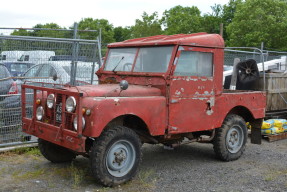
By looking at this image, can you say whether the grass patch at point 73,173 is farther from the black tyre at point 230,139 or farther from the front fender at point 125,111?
the black tyre at point 230,139

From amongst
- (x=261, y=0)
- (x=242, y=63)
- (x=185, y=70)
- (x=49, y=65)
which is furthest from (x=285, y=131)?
(x=261, y=0)

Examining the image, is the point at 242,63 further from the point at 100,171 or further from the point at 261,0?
the point at 261,0

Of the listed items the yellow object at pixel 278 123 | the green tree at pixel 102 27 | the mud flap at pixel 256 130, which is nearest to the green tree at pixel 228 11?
the green tree at pixel 102 27

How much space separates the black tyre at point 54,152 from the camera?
6.23 meters

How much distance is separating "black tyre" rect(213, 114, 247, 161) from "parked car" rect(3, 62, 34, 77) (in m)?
3.94

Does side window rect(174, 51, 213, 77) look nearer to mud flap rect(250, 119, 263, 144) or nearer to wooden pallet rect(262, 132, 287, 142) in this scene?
mud flap rect(250, 119, 263, 144)

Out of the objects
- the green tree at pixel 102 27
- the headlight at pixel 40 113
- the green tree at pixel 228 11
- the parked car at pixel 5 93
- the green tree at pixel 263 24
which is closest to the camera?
the headlight at pixel 40 113

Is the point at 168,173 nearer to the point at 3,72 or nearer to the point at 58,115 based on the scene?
the point at 58,115

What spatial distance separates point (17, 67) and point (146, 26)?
33.5m

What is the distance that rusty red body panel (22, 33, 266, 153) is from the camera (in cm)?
502

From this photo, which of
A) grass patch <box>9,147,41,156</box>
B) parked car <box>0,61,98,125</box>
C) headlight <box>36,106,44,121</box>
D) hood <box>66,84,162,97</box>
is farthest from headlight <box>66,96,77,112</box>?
grass patch <box>9,147,41,156</box>

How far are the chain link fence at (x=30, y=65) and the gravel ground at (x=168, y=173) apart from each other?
2.25ft

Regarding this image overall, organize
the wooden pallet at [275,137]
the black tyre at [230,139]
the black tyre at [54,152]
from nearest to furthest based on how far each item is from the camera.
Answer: the black tyre at [54,152], the black tyre at [230,139], the wooden pallet at [275,137]

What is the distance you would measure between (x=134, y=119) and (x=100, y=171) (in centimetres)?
108
